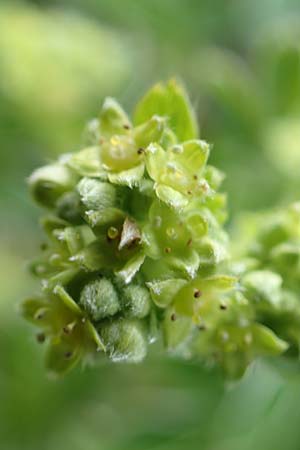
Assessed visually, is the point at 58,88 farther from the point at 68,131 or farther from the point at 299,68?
the point at 299,68

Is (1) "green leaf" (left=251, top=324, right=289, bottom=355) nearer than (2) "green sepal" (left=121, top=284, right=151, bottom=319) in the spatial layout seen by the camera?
No

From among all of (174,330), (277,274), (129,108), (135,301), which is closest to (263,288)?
(277,274)

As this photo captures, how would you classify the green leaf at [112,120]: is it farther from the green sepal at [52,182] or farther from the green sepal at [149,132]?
the green sepal at [52,182]

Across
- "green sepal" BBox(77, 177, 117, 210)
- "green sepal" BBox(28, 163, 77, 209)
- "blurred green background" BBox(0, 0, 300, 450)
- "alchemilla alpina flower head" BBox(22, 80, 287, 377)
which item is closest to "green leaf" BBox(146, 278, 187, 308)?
"alchemilla alpina flower head" BBox(22, 80, 287, 377)

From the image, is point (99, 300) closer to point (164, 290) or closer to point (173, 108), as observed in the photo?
point (164, 290)

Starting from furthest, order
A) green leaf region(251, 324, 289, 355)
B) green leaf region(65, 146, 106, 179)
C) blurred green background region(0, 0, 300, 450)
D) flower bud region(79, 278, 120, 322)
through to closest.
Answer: blurred green background region(0, 0, 300, 450) < green leaf region(251, 324, 289, 355) < green leaf region(65, 146, 106, 179) < flower bud region(79, 278, 120, 322)

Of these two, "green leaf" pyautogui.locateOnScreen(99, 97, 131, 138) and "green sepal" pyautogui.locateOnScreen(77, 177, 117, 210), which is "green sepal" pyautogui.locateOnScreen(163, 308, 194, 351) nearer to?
"green sepal" pyautogui.locateOnScreen(77, 177, 117, 210)

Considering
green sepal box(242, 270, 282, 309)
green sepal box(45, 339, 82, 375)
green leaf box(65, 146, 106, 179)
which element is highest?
green leaf box(65, 146, 106, 179)

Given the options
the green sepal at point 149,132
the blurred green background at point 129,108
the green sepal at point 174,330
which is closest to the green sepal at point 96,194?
the green sepal at point 149,132
